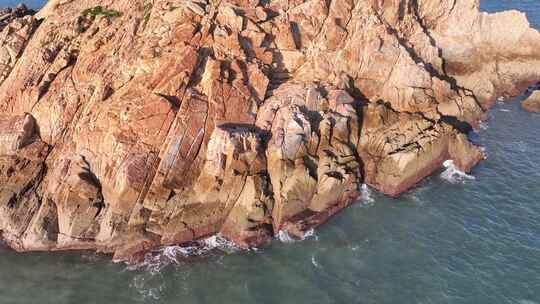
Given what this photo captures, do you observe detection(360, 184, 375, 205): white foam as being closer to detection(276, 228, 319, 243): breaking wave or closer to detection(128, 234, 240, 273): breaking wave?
detection(276, 228, 319, 243): breaking wave

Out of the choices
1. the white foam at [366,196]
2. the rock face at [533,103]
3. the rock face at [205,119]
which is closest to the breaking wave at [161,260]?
the rock face at [205,119]

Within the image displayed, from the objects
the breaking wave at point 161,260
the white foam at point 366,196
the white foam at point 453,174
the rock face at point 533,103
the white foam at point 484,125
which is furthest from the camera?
the rock face at point 533,103

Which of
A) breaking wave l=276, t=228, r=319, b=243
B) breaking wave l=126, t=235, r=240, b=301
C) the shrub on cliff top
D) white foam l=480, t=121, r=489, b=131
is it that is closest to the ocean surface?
breaking wave l=126, t=235, r=240, b=301

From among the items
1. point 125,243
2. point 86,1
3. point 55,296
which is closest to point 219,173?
point 125,243

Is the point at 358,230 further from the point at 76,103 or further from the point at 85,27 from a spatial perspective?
the point at 85,27

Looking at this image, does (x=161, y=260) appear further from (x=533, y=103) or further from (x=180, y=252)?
(x=533, y=103)

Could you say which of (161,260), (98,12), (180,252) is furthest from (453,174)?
(98,12)

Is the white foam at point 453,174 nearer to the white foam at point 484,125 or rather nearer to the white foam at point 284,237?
the white foam at point 484,125
